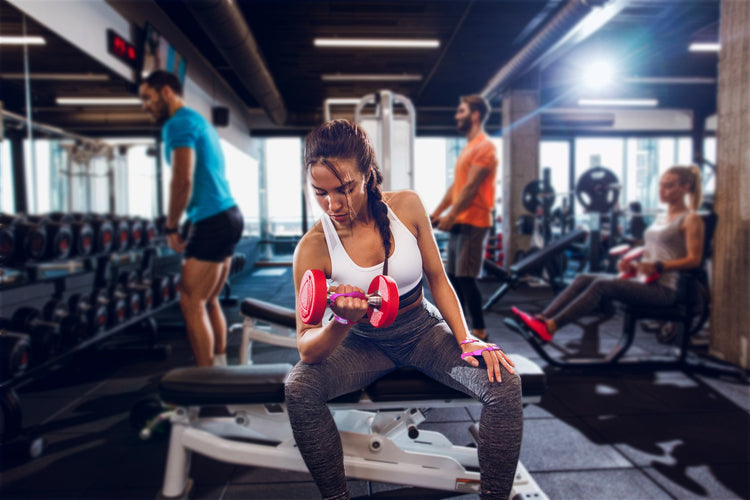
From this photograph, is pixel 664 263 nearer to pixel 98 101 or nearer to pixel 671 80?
pixel 98 101

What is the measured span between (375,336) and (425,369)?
13 centimetres

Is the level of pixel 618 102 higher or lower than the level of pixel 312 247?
higher

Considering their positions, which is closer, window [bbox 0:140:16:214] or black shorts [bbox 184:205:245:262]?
black shorts [bbox 184:205:245:262]

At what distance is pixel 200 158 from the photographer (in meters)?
1.67

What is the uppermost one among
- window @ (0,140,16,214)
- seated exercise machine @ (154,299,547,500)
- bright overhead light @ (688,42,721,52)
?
bright overhead light @ (688,42,721,52)

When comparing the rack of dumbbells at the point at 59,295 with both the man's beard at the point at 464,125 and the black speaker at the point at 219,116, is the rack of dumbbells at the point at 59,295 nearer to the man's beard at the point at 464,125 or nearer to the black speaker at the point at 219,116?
the man's beard at the point at 464,125

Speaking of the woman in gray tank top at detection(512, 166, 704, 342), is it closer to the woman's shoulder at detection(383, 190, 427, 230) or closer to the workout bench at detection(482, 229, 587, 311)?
the workout bench at detection(482, 229, 587, 311)

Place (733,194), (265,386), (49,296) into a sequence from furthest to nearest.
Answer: (49,296), (733,194), (265,386)

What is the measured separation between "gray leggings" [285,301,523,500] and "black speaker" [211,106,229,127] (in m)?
5.16

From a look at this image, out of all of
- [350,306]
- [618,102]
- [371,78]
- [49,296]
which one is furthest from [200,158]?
[618,102]

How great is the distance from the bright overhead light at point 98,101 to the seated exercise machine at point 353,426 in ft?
7.58

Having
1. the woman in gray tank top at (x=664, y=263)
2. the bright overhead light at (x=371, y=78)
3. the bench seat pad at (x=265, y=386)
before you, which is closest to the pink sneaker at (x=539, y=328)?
the woman in gray tank top at (x=664, y=263)

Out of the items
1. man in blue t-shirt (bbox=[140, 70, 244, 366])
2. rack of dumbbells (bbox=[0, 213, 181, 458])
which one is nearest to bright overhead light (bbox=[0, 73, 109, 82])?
rack of dumbbells (bbox=[0, 213, 181, 458])

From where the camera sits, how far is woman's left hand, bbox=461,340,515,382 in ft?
2.66
